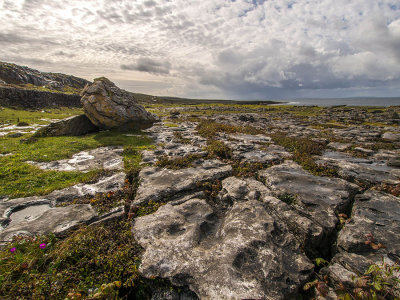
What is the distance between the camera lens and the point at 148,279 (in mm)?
4621

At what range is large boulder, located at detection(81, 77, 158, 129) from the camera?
21641 millimetres

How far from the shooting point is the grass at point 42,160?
30.2 ft

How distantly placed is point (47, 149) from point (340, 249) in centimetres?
1866

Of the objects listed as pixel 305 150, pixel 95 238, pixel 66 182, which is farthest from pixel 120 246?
pixel 305 150

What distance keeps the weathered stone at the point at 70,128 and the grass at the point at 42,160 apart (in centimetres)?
160

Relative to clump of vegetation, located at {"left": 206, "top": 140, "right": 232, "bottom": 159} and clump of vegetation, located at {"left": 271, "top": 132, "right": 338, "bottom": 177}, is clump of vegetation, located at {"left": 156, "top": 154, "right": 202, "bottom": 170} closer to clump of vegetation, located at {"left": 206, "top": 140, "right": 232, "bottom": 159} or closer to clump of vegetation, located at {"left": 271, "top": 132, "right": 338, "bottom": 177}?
clump of vegetation, located at {"left": 206, "top": 140, "right": 232, "bottom": 159}

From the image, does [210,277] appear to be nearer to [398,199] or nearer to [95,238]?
[95,238]

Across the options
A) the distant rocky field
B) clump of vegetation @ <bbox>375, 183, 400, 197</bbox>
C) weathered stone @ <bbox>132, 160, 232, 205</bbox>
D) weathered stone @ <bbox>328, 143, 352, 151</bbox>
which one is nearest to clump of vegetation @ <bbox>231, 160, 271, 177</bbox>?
the distant rocky field

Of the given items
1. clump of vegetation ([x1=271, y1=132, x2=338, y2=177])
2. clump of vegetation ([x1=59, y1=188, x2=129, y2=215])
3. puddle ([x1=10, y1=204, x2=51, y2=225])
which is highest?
clump of vegetation ([x1=271, y1=132, x2=338, y2=177])

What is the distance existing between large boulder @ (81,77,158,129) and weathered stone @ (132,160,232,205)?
45.3 feet

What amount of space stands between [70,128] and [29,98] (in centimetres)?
4352

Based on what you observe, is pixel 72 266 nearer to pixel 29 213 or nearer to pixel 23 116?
pixel 29 213

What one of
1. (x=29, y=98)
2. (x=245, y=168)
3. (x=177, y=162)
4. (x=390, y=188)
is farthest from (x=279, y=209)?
(x=29, y=98)

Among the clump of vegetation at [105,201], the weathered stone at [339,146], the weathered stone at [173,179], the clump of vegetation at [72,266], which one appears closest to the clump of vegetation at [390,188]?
the weathered stone at [173,179]
